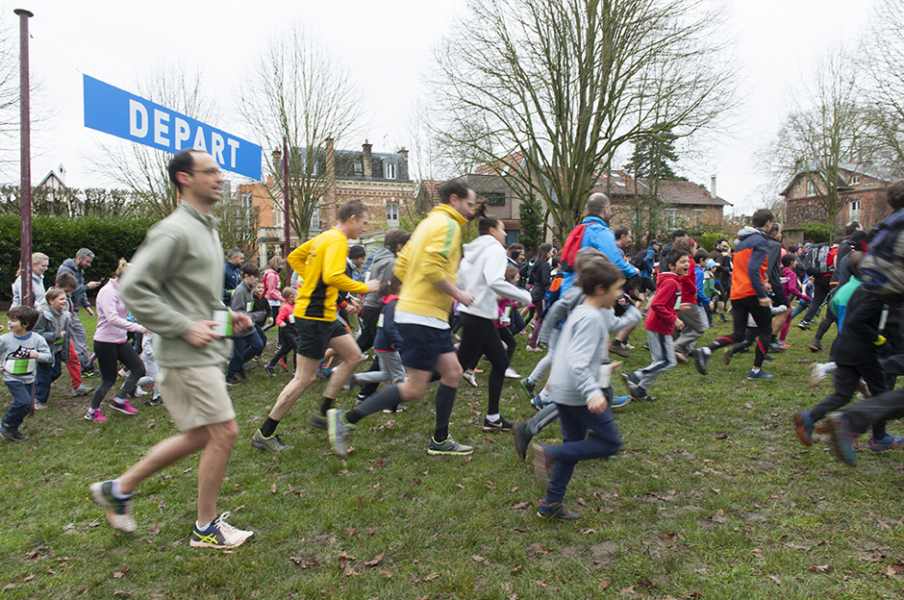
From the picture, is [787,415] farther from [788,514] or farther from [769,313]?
[788,514]

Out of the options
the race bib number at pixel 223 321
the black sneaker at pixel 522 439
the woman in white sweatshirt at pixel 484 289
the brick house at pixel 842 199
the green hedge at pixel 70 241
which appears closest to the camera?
the race bib number at pixel 223 321

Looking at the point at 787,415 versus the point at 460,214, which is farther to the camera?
the point at 787,415

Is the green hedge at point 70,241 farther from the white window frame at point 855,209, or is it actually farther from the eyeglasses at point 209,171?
the white window frame at point 855,209

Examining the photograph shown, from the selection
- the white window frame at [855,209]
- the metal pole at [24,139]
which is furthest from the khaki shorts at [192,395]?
the white window frame at [855,209]

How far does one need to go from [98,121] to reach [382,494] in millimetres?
4388

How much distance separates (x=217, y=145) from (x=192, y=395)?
449 centimetres

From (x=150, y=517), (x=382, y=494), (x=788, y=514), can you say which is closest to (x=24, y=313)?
(x=150, y=517)

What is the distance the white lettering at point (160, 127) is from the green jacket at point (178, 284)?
3.28 meters

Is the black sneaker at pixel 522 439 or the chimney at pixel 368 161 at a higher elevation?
the chimney at pixel 368 161

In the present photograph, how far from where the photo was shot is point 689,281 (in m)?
6.98

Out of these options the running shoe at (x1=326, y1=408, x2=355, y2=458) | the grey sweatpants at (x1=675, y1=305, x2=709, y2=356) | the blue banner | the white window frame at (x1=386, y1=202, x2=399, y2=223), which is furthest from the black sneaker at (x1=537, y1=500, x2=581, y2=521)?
the white window frame at (x1=386, y1=202, x2=399, y2=223)

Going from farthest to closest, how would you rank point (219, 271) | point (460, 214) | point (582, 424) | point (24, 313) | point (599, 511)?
point (24, 313), point (460, 214), point (599, 511), point (582, 424), point (219, 271)

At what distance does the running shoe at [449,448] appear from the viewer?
4.63 m

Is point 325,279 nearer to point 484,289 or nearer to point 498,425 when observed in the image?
point 484,289
